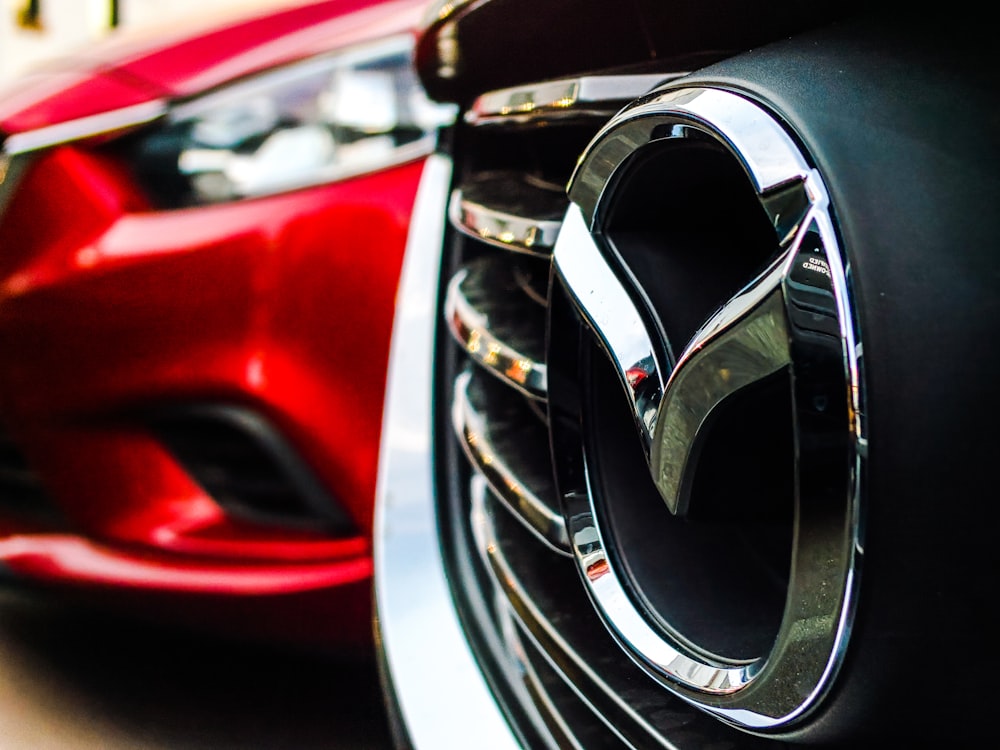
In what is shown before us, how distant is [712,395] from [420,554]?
21.3 inches

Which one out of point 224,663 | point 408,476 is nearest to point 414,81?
point 408,476

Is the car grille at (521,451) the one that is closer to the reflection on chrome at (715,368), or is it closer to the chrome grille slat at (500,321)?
the chrome grille slat at (500,321)

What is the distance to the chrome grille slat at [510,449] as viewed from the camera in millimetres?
826

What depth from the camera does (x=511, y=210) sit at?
0.88 metres

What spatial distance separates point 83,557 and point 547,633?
94 cm

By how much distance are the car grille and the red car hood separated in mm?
627

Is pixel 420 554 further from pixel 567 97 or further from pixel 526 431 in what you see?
pixel 567 97

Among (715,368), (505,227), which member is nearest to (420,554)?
(505,227)

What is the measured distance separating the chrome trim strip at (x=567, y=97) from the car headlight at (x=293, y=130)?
62 centimetres

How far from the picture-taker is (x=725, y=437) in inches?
23.0

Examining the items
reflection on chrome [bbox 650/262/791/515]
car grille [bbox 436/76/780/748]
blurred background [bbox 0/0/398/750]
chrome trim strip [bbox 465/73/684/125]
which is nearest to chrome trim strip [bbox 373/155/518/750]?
car grille [bbox 436/76/780/748]

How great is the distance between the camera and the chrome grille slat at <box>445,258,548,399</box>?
845 mm

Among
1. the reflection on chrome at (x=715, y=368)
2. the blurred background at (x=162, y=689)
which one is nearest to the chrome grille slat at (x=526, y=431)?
the reflection on chrome at (x=715, y=368)

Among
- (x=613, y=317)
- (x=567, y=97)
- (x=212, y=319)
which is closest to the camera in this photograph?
(x=613, y=317)
